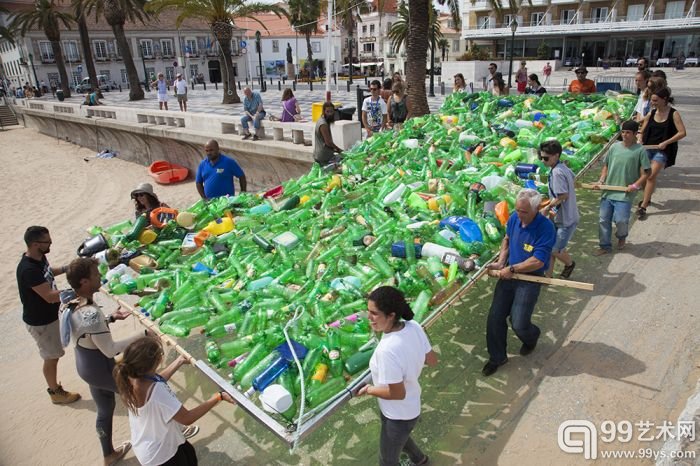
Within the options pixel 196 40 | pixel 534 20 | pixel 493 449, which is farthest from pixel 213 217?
pixel 196 40

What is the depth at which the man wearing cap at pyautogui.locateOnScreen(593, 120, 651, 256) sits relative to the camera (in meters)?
6.07

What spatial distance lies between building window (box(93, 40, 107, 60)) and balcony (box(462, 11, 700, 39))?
43502mm

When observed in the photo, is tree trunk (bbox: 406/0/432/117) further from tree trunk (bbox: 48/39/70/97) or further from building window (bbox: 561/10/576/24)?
building window (bbox: 561/10/576/24)

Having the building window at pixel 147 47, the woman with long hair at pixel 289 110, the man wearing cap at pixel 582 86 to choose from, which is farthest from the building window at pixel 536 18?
the woman with long hair at pixel 289 110

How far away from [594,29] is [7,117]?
53.3m

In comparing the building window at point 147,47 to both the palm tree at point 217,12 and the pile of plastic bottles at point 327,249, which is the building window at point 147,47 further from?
the pile of plastic bottles at point 327,249

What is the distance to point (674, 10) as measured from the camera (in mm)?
45750

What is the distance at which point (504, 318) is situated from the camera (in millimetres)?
4383

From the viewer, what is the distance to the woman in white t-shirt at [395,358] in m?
2.76

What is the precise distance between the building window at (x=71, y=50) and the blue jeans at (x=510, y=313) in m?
65.9

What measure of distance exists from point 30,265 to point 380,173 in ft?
14.7

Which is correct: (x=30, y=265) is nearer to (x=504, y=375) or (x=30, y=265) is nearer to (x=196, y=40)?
(x=504, y=375)

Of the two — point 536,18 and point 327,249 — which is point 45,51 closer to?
point 536,18

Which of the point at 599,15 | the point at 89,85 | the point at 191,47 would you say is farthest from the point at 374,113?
the point at 191,47
